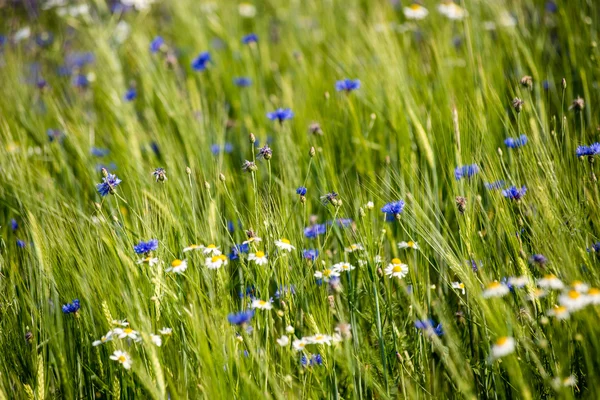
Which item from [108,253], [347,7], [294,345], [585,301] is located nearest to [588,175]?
[585,301]

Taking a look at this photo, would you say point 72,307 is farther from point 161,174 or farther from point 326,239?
point 326,239

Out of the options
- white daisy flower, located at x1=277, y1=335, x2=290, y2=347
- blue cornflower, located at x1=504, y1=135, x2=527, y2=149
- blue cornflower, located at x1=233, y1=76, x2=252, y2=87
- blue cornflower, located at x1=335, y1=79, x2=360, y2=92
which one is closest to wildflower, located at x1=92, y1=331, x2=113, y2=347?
white daisy flower, located at x1=277, y1=335, x2=290, y2=347

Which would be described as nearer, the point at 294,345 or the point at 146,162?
the point at 294,345

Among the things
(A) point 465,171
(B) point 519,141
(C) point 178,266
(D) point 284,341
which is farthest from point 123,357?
(B) point 519,141

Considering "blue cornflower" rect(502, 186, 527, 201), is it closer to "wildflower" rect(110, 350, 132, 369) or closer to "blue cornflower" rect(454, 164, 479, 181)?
"blue cornflower" rect(454, 164, 479, 181)

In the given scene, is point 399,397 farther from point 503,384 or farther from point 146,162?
point 146,162

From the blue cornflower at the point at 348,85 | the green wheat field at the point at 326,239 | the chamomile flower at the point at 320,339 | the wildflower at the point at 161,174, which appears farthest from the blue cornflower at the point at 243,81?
the chamomile flower at the point at 320,339

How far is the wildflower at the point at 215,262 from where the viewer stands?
1.29 metres

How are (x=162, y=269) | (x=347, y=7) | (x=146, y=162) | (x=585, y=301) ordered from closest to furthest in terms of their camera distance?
1. (x=585, y=301)
2. (x=162, y=269)
3. (x=146, y=162)
4. (x=347, y=7)

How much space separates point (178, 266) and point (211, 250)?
10 centimetres

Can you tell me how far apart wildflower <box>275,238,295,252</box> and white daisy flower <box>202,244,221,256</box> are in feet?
0.47

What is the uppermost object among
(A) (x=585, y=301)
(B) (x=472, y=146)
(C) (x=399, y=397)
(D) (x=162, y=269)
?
(B) (x=472, y=146)

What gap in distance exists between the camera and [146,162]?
89.6 inches

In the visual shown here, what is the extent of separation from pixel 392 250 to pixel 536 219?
0.51 meters
